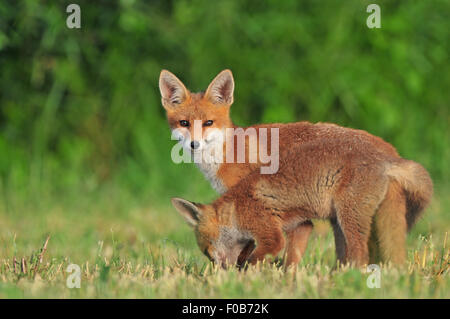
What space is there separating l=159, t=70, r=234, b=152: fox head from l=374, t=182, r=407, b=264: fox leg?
179 cm

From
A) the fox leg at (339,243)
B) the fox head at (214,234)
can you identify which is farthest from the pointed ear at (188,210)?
the fox leg at (339,243)

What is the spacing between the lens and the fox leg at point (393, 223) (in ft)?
15.3

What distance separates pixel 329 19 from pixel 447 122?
2.43 metres

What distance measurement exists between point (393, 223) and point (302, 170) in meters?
0.75

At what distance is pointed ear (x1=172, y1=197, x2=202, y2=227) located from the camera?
5064 millimetres

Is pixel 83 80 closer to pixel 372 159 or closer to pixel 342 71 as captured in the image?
pixel 342 71

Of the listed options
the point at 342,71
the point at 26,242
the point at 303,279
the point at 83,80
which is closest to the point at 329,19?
the point at 342,71

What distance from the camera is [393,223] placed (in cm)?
467

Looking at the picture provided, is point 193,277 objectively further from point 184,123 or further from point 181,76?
point 181,76

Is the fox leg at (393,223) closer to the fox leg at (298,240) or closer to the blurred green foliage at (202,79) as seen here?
the fox leg at (298,240)

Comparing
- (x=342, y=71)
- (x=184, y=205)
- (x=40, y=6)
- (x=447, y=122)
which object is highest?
(x=40, y=6)

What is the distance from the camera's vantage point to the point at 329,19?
981cm

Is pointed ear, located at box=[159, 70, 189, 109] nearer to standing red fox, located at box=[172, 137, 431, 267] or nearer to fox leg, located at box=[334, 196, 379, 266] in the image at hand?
standing red fox, located at box=[172, 137, 431, 267]

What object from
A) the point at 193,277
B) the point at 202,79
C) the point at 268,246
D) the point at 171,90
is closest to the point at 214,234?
the point at 268,246
